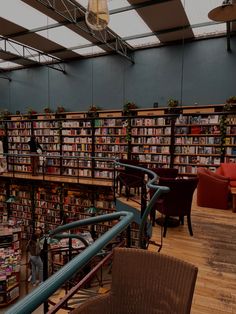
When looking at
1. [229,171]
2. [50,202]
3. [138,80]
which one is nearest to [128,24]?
[138,80]

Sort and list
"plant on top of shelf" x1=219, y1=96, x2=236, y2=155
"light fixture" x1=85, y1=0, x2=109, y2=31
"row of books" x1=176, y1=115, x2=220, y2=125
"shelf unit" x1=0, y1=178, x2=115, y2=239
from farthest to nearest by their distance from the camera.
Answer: "shelf unit" x1=0, y1=178, x2=115, y2=239, "row of books" x1=176, y1=115, x2=220, y2=125, "plant on top of shelf" x1=219, y1=96, x2=236, y2=155, "light fixture" x1=85, y1=0, x2=109, y2=31

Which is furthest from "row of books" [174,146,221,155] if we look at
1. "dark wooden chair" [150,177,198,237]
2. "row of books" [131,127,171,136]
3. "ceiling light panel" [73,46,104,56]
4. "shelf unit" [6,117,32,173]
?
"shelf unit" [6,117,32,173]

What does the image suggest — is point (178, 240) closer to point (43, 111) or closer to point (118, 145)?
point (118, 145)

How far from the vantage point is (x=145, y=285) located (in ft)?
3.73

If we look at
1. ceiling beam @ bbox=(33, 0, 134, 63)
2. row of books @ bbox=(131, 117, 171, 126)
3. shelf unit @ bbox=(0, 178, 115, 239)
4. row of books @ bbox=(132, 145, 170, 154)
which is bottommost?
shelf unit @ bbox=(0, 178, 115, 239)

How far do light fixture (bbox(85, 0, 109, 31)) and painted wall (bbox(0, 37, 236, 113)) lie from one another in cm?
538

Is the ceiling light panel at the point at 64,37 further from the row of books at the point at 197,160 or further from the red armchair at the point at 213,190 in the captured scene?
the red armchair at the point at 213,190

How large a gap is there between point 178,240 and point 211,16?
3.16 metres

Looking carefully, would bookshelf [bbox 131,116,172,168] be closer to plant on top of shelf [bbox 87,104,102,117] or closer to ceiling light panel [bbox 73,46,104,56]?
plant on top of shelf [bbox 87,104,102,117]

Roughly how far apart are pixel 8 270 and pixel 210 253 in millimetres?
5389

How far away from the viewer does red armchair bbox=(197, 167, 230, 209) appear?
4508mm

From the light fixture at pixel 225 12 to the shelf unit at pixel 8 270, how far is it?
701 cm

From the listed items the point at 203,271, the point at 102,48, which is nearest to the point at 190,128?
the point at 102,48

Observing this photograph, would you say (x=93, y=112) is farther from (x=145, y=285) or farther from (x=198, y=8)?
(x=145, y=285)
